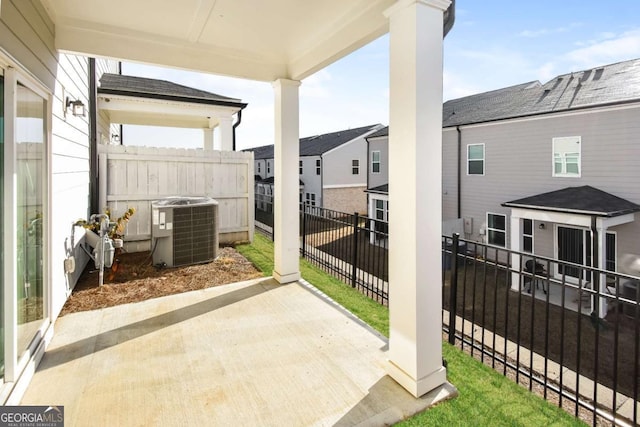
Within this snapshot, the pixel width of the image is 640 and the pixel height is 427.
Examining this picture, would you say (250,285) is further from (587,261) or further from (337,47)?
(587,261)

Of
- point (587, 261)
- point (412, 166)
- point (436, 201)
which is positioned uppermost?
point (412, 166)

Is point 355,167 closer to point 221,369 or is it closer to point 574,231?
point 574,231

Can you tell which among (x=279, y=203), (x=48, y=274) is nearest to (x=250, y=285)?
(x=279, y=203)

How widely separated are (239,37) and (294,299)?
3.06m

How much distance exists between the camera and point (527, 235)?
35.5 feet

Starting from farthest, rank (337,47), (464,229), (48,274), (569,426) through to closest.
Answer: (464,229) → (337,47) → (48,274) → (569,426)

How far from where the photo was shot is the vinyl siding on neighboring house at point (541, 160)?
8.66 meters

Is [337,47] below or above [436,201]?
above

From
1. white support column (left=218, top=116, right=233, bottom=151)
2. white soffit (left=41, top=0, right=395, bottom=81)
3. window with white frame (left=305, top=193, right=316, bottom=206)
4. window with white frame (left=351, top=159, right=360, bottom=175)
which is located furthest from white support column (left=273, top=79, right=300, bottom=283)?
window with white frame (left=351, top=159, right=360, bottom=175)

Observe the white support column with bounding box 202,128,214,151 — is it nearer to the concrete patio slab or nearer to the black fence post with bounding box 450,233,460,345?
the concrete patio slab

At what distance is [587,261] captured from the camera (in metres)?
9.27

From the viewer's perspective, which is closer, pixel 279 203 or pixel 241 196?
pixel 279 203

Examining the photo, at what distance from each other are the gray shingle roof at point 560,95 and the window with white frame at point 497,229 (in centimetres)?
327

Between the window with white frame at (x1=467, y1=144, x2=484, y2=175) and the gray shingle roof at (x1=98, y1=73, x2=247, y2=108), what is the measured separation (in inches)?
317
